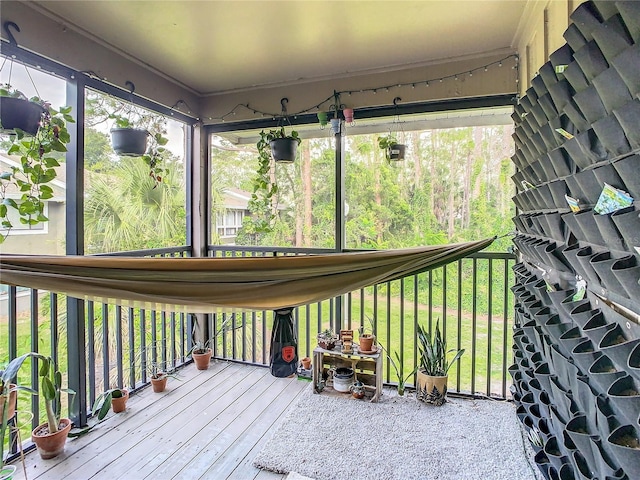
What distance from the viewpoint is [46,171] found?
1682 millimetres

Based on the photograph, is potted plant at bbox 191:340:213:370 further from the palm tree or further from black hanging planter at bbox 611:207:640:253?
black hanging planter at bbox 611:207:640:253

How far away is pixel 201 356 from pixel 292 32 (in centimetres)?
247

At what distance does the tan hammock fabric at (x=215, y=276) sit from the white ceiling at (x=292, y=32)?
1.26 metres

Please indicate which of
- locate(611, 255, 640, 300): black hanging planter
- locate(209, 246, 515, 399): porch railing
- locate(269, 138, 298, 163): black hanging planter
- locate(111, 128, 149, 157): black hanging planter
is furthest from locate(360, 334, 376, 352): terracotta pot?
locate(111, 128, 149, 157): black hanging planter

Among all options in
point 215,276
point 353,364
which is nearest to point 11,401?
point 215,276

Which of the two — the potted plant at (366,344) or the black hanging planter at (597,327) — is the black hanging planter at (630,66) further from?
the potted plant at (366,344)

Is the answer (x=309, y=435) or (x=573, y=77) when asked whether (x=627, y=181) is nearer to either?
(x=573, y=77)

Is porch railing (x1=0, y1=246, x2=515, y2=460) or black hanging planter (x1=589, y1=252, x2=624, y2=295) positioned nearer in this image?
black hanging planter (x1=589, y1=252, x2=624, y2=295)

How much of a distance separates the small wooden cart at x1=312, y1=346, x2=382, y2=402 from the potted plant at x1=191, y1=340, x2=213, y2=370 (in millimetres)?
984

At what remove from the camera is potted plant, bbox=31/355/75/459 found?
5.57 ft

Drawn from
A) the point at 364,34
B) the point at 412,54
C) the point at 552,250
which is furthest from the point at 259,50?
the point at 552,250

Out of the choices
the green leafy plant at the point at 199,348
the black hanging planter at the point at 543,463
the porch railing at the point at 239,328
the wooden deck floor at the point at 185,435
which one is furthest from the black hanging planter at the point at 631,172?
the green leafy plant at the point at 199,348

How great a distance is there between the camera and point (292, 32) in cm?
195

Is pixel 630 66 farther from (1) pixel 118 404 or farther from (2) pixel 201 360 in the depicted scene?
(2) pixel 201 360
